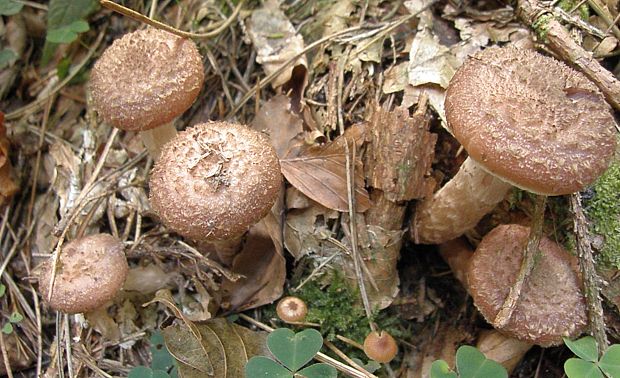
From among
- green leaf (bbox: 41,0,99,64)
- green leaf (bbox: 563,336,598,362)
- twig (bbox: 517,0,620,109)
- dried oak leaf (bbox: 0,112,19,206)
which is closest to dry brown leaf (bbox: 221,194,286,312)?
green leaf (bbox: 563,336,598,362)

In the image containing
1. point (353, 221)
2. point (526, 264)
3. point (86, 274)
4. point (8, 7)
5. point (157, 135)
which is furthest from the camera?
point (8, 7)

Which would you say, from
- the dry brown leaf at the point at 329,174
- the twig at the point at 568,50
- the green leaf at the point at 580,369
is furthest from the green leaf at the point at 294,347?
the twig at the point at 568,50

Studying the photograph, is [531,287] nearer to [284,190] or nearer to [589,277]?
[589,277]

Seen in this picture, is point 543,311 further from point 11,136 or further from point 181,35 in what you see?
point 11,136

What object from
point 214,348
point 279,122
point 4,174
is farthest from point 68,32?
point 214,348

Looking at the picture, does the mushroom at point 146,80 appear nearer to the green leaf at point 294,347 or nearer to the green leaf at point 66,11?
the green leaf at point 66,11

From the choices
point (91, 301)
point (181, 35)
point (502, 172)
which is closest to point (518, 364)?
point (502, 172)

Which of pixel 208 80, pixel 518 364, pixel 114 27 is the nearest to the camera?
pixel 518 364

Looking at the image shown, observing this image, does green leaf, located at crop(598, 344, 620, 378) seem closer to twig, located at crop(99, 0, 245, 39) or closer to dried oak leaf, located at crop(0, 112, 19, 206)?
twig, located at crop(99, 0, 245, 39)

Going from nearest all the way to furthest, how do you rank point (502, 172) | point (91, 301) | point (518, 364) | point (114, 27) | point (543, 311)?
point (502, 172), point (543, 311), point (91, 301), point (518, 364), point (114, 27)
